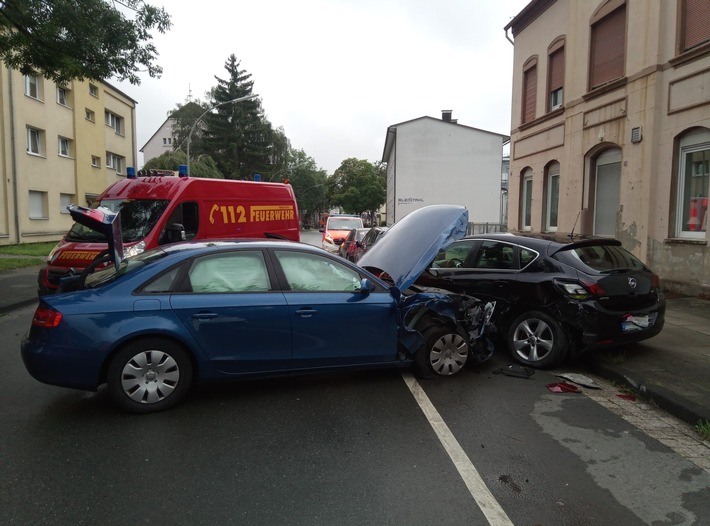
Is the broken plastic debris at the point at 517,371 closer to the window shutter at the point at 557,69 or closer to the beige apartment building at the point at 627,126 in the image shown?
the beige apartment building at the point at 627,126

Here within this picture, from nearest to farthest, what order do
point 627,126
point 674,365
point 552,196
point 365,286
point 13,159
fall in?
point 365,286, point 674,365, point 627,126, point 552,196, point 13,159

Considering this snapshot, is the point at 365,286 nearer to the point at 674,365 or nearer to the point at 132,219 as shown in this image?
the point at 674,365

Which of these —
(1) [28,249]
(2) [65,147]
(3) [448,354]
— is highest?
(2) [65,147]

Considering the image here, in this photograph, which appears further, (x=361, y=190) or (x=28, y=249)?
(x=361, y=190)

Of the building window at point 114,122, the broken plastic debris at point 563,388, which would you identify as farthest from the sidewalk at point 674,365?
the building window at point 114,122

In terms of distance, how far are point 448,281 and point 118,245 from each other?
399cm

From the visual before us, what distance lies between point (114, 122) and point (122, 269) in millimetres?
31367

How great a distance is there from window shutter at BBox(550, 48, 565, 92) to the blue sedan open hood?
411 inches

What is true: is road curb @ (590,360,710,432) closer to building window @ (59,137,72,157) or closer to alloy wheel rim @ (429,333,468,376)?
alloy wheel rim @ (429,333,468,376)

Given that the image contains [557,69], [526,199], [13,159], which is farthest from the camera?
[13,159]

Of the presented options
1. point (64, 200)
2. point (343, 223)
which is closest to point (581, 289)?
point (343, 223)

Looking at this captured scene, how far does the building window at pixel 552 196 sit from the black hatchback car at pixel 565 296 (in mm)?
8902

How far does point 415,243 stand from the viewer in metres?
5.54

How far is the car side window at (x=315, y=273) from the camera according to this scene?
184 inches
